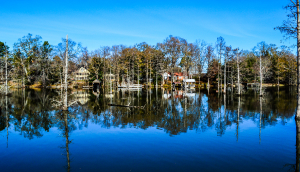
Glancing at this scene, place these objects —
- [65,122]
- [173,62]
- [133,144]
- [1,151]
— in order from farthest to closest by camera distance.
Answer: [173,62]
[65,122]
[133,144]
[1,151]

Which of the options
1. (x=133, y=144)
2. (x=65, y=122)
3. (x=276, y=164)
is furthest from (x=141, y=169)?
(x=65, y=122)

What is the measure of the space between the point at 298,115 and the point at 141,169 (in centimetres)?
1383

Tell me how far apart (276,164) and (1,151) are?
13.1m

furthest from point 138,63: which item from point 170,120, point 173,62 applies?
point 170,120

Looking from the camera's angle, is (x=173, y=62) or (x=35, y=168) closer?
(x=35, y=168)

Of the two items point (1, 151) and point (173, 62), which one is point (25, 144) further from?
point (173, 62)

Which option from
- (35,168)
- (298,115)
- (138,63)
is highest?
(138,63)

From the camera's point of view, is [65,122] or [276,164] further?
[65,122]

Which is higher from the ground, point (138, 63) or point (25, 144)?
point (138, 63)

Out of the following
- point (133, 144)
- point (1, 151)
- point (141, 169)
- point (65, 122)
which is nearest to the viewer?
point (141, 169)

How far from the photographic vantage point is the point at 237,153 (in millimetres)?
10578

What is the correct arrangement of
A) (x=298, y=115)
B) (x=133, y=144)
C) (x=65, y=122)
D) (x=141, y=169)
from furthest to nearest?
(x=65, y=122)
(x=298, y=115)
(x=133, y=144)
(x=141, y=169)

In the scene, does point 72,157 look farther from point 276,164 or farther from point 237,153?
point 276,164

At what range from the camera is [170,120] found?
59.9ft
